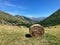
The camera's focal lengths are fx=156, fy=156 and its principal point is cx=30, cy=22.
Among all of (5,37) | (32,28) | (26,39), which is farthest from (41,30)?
(5,37)

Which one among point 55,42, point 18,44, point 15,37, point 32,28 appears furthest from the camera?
point 32,28

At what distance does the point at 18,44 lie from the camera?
Answer: 820 inches

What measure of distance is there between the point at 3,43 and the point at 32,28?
6.71m

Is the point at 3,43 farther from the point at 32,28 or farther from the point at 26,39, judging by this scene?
the point at 32,28

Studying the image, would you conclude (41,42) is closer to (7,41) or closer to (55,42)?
(55,42)

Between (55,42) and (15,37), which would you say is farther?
(15,37)

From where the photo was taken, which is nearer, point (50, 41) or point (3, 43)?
point (3, 43)

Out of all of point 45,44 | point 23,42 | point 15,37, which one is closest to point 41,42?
point 45,44

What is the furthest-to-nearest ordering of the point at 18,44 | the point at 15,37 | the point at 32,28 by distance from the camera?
the point at 32,28 → the point at 15,37 → the point at 18,44

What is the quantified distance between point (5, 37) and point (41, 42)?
18.3ft

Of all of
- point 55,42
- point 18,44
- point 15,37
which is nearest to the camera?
point 18,44

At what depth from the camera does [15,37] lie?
23953 millimetres

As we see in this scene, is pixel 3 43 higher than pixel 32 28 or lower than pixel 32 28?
lower

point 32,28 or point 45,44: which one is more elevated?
point 32,28
